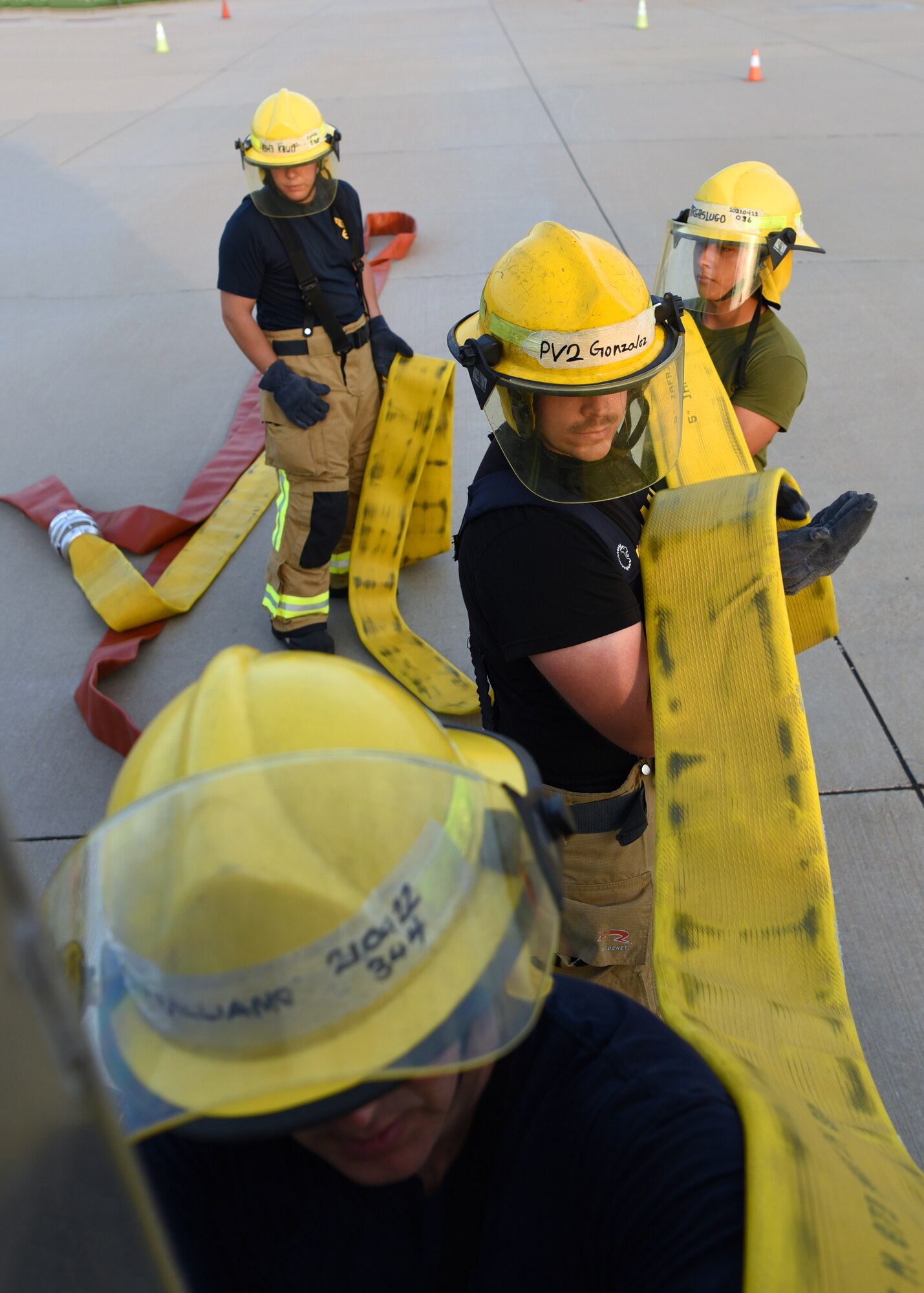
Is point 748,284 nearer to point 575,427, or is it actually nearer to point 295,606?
point 575,427

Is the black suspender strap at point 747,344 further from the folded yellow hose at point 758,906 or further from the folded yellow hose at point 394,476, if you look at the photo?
the folded yellow hose at point 394,476

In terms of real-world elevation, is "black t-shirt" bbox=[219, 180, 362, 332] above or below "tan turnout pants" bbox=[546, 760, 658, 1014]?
above

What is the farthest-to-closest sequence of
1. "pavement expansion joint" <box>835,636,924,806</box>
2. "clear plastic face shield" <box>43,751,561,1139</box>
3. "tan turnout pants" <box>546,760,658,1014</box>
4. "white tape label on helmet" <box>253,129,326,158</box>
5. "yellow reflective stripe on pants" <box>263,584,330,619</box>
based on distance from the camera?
1. "yellow reflective stripe on pants" <box>263,584,330,619</box>
2. "white tape label on helmet" <box>253,129,326,158</box>
3. "pavement expansion joint" <box>835,636,924,806</box>
4. "tan turnout pants" <box>546,760,658,1014</box>
5. "clear plastic face shield" <box>43,751,561,1139</box>

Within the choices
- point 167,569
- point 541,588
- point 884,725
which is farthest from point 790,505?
point 167,569

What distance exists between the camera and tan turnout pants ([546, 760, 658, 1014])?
7.23ft

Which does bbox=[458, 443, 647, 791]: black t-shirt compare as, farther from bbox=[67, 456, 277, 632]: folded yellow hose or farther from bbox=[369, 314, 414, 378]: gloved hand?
bbox=[67, 456, 277, 632]: folded yellow hose

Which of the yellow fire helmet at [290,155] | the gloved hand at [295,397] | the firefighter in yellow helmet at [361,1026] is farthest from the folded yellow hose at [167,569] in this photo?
the firefighter in yellow helmet at [361,1026]

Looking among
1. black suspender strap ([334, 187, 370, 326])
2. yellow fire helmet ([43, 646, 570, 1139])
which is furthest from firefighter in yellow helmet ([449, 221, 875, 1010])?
black suspender strap ([334, 187, 370, 326])

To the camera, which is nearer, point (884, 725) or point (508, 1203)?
point (508, 1203)

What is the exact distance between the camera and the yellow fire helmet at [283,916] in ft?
2.76

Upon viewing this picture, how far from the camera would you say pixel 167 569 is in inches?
174

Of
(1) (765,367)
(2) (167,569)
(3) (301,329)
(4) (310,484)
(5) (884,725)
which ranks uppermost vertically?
(1) (765,367)

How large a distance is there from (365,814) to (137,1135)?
38 centimetres

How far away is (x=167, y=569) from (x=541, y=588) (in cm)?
306
